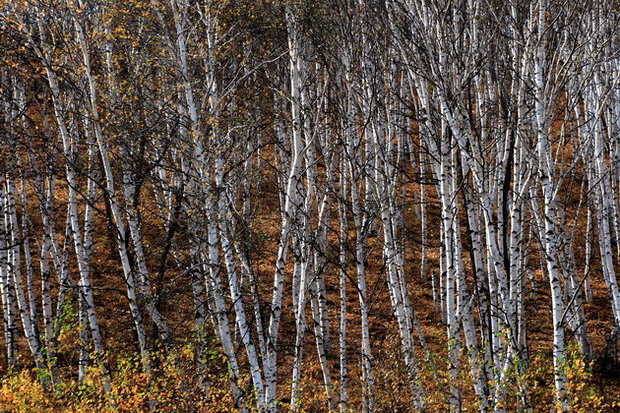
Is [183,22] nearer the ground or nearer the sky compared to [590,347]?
nearer the sky

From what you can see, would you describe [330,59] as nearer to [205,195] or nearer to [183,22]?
[183,22]

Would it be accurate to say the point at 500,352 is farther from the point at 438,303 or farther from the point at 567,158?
the point at 567,158

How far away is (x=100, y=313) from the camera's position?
16.3 meters

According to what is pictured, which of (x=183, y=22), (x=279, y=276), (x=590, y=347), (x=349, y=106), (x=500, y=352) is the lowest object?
(x=590, y=347)

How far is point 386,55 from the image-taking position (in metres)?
11.5

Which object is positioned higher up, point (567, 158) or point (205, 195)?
point (567, 158)

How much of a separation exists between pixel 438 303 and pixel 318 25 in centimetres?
980

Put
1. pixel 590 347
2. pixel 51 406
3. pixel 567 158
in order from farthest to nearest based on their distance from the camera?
pixel 567 158 → pixel 590 347 → pixel 51 406

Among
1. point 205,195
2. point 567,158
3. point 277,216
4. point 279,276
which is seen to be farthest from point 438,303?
point 567,158

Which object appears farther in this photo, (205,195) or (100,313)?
(100,313)

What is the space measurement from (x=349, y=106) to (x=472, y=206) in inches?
125

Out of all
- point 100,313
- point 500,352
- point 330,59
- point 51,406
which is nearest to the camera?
point 500,352

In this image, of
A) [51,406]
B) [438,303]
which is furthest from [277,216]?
[51,406]

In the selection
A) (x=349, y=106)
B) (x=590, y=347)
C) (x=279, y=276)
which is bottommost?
(x=590, y=347)
